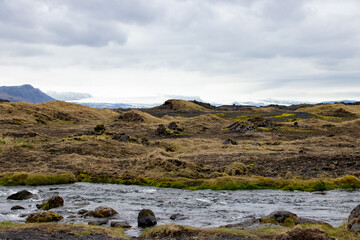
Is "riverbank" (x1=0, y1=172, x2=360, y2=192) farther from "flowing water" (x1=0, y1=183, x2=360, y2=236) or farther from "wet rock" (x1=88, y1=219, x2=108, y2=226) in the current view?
"wet rock" (x1=88, y1=219, x2=108, y2=226)

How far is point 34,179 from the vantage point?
31234 millimetres

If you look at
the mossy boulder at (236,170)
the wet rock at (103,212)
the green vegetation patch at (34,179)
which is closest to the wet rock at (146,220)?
the wet rock at (103,212)

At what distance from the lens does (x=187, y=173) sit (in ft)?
110

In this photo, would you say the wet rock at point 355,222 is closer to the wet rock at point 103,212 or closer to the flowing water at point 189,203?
the flowing water at point 189,203

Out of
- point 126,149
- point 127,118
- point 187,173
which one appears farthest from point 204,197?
point 127,118

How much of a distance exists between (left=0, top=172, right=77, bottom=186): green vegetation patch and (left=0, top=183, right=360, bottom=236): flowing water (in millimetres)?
1384

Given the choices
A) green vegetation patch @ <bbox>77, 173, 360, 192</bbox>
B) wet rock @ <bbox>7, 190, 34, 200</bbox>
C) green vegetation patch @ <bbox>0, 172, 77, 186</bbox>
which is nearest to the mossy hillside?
green vegetation patch @ <bbox>77, 173, 360, 192</bbox>

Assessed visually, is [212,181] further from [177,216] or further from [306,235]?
[306,235]

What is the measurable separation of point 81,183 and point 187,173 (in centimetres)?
1050

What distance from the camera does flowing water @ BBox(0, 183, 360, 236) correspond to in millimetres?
19891

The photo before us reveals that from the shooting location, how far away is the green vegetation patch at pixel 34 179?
101ft

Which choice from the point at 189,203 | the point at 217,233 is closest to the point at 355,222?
the point at 217,233

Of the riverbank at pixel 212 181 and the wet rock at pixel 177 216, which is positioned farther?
the riverbank at pixel 212 181

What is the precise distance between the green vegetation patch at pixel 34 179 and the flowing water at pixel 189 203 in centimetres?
138
